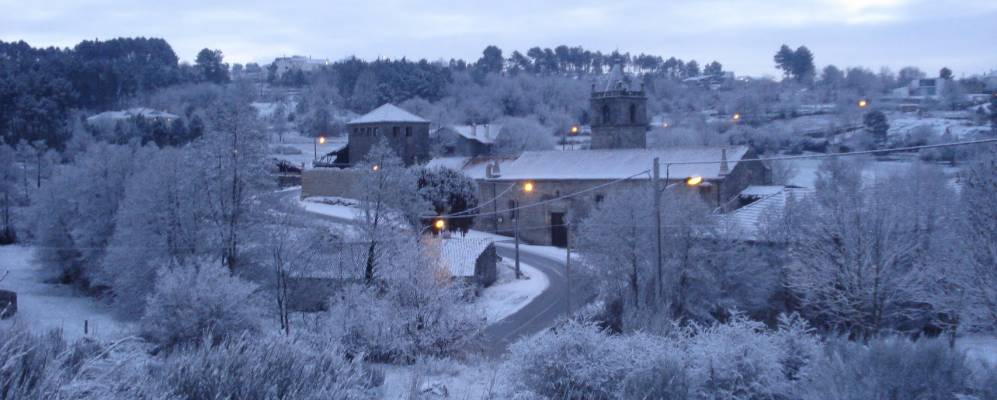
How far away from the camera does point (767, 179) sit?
4291 centimetres

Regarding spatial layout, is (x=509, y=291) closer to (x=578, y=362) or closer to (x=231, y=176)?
(x=231, y=176)

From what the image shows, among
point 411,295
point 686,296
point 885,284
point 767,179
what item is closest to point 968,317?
point 885,284

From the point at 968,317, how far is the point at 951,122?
5587cm

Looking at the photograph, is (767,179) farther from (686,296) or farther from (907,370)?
(907,370)

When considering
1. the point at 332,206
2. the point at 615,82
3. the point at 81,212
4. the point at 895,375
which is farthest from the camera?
the point at 615,82

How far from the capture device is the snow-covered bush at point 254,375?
21.6 feet

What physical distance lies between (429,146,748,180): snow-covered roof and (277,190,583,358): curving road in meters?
6.84

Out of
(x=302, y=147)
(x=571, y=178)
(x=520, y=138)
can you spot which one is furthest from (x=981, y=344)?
(x=302, y=147)

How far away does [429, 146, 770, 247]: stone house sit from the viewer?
37.8 meters

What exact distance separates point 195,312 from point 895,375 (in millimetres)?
12715

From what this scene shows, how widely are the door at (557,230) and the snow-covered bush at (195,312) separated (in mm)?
25496

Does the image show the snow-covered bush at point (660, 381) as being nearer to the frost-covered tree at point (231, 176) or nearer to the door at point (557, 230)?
the frost-covered tree at point (231, 176)

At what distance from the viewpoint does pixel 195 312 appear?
1588 centimetres

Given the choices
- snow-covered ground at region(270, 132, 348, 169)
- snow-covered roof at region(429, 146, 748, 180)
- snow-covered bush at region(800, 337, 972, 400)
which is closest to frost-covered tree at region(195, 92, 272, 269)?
snow-covered roof at region(429, 146, 748, 180)
